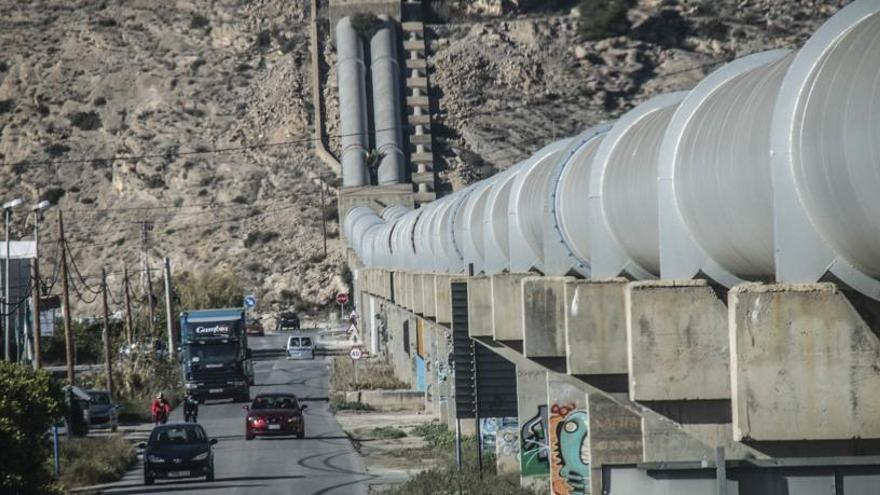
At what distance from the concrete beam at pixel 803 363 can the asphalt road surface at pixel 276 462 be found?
76.6 feet

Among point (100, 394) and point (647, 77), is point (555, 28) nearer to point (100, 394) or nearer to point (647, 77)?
point (647, 77)

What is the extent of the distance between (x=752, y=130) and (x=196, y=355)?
50.3 m

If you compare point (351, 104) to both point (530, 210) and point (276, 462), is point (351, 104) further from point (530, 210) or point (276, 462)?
point (530, 210)

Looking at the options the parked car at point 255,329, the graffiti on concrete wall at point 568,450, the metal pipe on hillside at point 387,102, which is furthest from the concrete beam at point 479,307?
the metal pipe on hillside at point 387,102

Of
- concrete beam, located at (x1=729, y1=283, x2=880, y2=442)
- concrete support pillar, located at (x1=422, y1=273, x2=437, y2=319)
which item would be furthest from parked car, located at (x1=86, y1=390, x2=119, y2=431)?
concrete beam, located at (x1=729, y1=283, x2=880, y2=442)

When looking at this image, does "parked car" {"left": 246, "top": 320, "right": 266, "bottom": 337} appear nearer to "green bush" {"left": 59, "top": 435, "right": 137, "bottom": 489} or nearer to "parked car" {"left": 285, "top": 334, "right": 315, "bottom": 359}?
"parked car" {"left": 285, "top": 334, "right": 315, "bottom": 359}

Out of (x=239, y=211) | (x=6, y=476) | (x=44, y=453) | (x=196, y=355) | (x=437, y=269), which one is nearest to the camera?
(x=6, y=476)

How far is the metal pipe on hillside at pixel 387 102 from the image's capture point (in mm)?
117062

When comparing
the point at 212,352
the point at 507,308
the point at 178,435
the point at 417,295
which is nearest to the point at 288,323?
the point at 212,352

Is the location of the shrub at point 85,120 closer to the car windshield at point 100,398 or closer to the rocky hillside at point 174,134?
the rocky hillside at point 174,134

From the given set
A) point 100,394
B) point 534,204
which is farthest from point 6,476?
point 100,394

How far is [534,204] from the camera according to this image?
20.6 metres

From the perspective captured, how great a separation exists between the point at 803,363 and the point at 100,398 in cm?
4534

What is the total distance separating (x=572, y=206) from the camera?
57.2 feet
